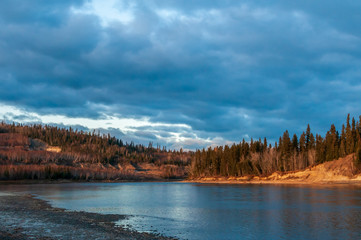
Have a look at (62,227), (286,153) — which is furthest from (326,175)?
(62,227)

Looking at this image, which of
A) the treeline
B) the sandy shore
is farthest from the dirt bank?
the sandy shore

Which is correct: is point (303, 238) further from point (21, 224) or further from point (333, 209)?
point (21, 224)

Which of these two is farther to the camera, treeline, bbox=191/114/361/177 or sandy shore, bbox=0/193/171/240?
treeline, bbox=191/114/361/177

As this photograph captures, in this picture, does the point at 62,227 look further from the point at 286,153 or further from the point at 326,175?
the point at 286,153

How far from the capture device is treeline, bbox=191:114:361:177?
440 ft

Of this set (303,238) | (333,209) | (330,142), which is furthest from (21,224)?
(330,142)

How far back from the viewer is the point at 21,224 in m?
32.8

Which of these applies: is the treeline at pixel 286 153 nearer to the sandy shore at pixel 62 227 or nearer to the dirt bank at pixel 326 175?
the dirt bank at pixel 326 175

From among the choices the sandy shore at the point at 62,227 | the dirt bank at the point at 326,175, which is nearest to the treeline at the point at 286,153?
the dirt bank at the point at 326,175

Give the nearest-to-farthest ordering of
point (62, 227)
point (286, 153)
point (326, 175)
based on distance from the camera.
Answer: point (62, 227) → point (326, 175) → point (286, 153)

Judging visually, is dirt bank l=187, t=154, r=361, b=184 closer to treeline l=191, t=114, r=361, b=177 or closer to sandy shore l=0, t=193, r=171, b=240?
treeline l=191, t=114, r=361, b=177

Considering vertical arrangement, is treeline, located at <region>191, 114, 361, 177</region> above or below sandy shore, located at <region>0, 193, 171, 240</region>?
above

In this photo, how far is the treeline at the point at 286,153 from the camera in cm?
13396

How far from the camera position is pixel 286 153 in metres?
156
